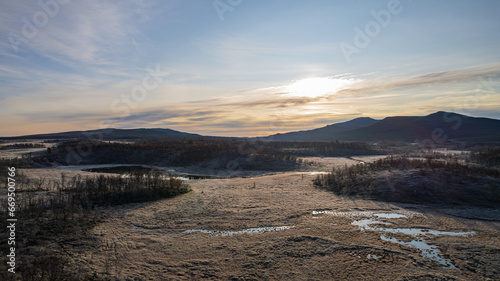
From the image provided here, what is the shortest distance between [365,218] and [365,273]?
15.9ft

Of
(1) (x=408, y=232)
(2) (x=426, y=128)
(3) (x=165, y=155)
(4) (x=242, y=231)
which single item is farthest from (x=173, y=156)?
(2) (x=426, y=128)

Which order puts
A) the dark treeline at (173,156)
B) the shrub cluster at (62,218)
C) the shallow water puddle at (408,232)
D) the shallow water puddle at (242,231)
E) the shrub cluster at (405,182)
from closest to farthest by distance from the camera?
the shrub cluster at (62,218), the shallow water puddle at (408,232), the shallow water puddle at (242,231), the shrub cluster at (405,182), the dark treeline at (173,156)

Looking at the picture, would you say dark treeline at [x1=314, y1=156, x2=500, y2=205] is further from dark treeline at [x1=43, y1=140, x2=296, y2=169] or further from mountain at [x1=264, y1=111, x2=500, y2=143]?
mountain at [x1=264, y1=111, x2=500, y2=143]

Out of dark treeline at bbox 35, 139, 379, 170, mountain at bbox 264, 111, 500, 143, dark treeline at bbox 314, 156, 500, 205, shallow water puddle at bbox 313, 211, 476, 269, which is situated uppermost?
mountain at bbox 264, 111, 500, 143

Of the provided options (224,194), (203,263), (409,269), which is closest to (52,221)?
(203,263)

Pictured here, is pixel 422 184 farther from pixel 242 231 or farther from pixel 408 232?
pixel 242 231

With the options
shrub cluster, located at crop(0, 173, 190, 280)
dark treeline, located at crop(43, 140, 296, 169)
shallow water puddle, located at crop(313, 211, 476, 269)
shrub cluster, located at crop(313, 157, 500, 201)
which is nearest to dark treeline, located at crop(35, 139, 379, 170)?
dark treeline, located at crop(43, 140, 296, 169)

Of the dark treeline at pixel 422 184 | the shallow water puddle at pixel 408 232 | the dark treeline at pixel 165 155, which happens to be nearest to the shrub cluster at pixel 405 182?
the dark treeline at pixel 422 184

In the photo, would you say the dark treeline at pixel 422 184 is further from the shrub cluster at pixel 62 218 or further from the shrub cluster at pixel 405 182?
the shrub cluster at pixel 62 218

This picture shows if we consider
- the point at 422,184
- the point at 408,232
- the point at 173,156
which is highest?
the point at 173,156

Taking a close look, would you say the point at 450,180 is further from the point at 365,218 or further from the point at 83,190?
the point at 83,190

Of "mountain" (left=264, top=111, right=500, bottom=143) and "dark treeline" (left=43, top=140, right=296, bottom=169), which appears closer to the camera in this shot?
"dark treeline" (left=43, top=140, right=296, bottom=169)

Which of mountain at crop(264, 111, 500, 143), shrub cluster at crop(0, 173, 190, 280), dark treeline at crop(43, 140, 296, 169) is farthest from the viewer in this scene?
mountain at crop(264, 111, 500, 143)

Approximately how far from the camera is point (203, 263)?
7258 mm
